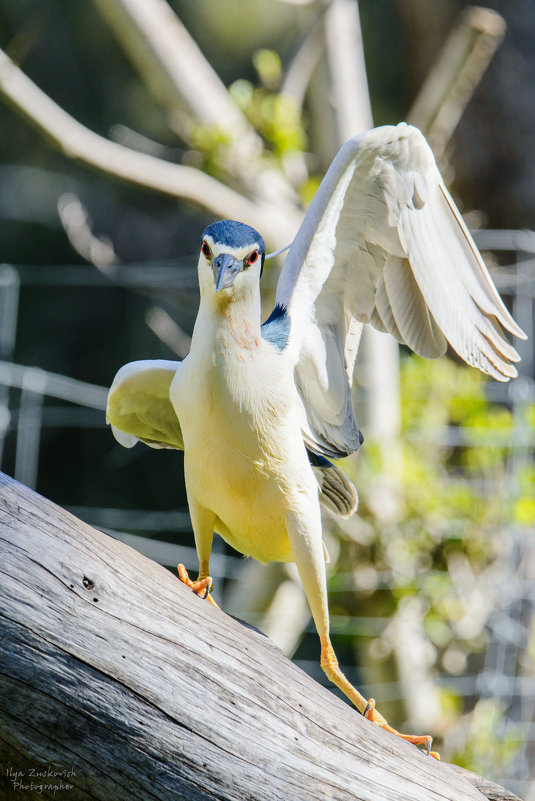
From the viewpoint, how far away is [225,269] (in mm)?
1871

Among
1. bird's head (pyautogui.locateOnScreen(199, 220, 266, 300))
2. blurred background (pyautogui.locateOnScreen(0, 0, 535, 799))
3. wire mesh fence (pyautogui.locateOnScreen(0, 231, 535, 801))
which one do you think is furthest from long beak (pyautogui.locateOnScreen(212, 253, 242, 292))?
wire mesh fence (pyautogui.locateOnScreen(0, 231, 535, 801))

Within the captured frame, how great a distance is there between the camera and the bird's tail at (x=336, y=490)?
8.20ft

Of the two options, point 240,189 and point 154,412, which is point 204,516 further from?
point 240,189

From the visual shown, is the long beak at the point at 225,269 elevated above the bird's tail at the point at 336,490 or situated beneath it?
elevated above

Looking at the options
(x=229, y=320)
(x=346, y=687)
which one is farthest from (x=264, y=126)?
(x=346, y=687)

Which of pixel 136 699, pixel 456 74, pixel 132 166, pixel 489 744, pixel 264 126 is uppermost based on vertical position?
pixel 456 74

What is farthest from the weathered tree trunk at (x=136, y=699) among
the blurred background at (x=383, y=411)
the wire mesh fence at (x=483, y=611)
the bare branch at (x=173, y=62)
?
the bare branch at (x=173, y=62)

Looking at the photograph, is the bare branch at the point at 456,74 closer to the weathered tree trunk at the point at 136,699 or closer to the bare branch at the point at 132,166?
the bare branch at the point at 132,166

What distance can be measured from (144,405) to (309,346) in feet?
1.62

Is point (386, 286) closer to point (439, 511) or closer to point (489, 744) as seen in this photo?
point (439, 511)

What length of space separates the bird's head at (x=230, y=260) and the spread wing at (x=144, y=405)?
273 millimetres

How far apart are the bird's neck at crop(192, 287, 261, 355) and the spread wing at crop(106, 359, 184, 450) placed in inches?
6.7

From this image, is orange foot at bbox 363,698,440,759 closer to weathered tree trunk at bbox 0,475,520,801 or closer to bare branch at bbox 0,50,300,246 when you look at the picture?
weathered tree trunk at bbox 0,475,520,801

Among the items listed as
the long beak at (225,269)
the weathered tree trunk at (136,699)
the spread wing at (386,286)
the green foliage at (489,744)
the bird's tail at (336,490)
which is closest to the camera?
the weathered tree trunk at (136,699)
